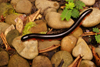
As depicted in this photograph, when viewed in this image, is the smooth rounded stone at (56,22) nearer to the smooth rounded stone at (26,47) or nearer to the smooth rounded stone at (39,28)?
the smooth rounded stone at (39,28)

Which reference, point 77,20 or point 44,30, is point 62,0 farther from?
point 44,30

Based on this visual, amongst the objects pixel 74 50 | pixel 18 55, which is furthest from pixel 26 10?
pixel 74 50

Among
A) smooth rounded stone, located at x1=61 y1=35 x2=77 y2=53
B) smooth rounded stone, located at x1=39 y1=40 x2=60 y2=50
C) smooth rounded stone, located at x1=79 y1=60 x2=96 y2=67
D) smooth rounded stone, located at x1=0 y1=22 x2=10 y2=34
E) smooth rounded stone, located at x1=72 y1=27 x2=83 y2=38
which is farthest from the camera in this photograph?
smooth rounded stone, located at x1=72 y1=27 x2=83 y2=38

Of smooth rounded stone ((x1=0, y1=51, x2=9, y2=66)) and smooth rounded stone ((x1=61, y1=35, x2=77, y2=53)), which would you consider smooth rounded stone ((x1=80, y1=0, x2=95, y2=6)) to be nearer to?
smooth rounded stone ((x1=61, y1=35, x2=77, y2=53))

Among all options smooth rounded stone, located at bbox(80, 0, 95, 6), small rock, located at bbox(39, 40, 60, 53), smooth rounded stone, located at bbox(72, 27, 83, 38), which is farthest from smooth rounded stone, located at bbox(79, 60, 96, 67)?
smooth rounded stone, located at bbox(80, 0, 95, 6)

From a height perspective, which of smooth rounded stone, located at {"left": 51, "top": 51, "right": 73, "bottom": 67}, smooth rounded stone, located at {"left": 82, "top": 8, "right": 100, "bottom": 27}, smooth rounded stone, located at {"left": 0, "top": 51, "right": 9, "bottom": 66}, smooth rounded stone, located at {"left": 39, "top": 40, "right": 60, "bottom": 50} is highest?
smooth rounded stone, located at {"left": 82, "top": 8, "right": 100, "bottom": 27}

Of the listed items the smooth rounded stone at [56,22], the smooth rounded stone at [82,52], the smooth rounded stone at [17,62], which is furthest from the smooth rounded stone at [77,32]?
the smooth rounded stone at [17,62]
